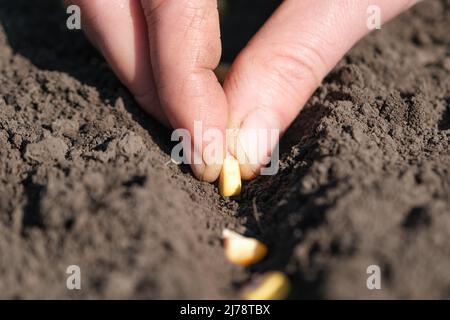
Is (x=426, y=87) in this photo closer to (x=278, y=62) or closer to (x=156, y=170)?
(x=278, y=62)

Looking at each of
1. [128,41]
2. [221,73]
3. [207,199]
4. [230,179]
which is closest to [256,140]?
[230,179]

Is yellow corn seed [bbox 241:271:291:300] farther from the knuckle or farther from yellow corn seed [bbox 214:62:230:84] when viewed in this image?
yellow corn seed [bbox 214:62:230:84]

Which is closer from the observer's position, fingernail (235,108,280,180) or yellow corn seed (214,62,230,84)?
fingernail (235,108,280,180)

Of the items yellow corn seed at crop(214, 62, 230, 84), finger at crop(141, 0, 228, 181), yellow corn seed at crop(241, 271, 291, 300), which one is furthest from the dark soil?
yellow corn seed at crop(214, 62, 230, 84)

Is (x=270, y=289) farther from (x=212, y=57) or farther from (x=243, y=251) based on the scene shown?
(x=212, y=57)

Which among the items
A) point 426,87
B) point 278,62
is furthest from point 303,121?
point 426,87
